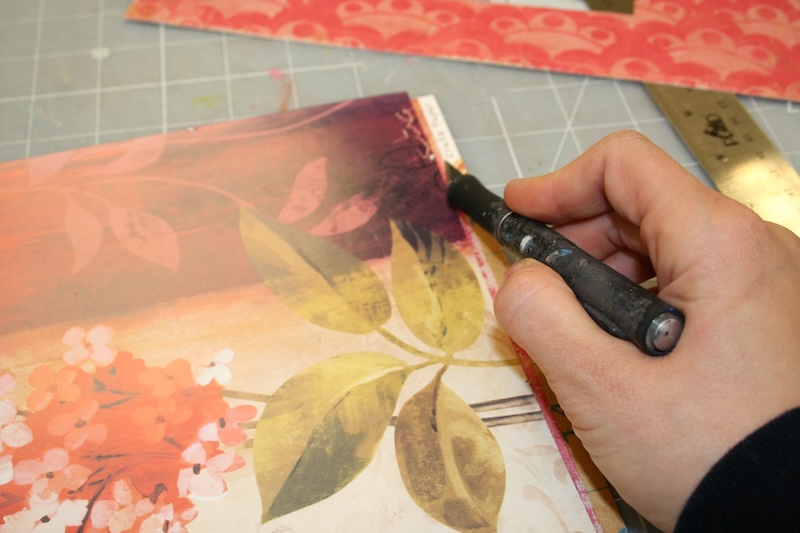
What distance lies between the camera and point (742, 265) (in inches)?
29.7

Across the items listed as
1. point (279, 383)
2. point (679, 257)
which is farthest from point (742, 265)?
point (279, 383)

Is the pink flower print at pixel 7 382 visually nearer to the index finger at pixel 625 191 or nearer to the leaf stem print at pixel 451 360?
the leaf stem print at pixel 451 360

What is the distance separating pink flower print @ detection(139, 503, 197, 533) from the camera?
849mm

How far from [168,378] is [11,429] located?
21cm

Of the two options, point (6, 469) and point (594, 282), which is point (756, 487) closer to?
point (594, 282)

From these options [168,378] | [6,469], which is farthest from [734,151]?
[6,469]

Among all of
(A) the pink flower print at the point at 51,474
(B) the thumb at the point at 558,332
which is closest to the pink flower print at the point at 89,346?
(A) the pink flower print at the point at 51,474

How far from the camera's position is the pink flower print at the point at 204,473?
2.88 ft

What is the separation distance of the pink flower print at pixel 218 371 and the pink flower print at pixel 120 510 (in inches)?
6.8

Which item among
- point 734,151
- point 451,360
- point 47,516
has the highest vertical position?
point 734,151

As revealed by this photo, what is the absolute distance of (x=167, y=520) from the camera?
33.7 inches

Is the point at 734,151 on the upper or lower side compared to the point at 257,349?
upper

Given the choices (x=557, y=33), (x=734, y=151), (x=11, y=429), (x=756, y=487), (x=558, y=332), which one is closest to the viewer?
(x=756, y=487)

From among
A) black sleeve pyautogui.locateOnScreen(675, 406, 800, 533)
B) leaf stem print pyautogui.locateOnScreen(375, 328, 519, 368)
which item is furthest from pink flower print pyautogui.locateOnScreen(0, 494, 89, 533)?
black sleeve pyautogui.locateOnScreen(675, 406, 800, 533)
